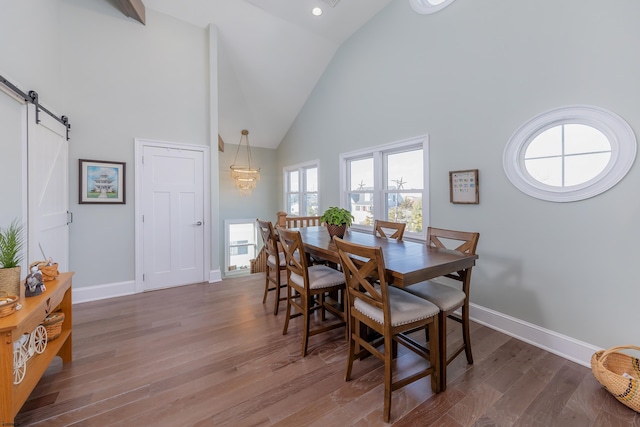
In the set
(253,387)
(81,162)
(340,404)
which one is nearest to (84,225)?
(81,162)

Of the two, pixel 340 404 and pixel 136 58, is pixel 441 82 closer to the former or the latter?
pixel 340 404

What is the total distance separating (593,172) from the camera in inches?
80.7

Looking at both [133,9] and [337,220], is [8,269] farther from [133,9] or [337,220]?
[133,9]

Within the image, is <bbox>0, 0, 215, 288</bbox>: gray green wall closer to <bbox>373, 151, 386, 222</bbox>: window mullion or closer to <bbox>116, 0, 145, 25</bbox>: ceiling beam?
<bbox>116, 0, 145, 25</bbox>: ceiling beam

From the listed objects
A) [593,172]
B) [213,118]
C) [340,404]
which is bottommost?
[340,404]

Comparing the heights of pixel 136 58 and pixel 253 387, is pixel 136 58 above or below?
above

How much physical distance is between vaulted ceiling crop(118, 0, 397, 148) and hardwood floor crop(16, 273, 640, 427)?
3840 millimetres

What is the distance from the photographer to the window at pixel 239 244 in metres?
6.42

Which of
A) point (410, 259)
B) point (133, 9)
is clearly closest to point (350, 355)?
point (410, 259)

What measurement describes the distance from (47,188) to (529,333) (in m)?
4.84

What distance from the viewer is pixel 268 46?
4375 mm

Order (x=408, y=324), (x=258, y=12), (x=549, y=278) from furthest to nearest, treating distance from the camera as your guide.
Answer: (x=258, y=12) < (x=549, y=278) < (x=408, y=324)

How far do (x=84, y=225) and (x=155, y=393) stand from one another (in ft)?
8.70

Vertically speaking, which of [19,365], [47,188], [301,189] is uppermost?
[301,189]
